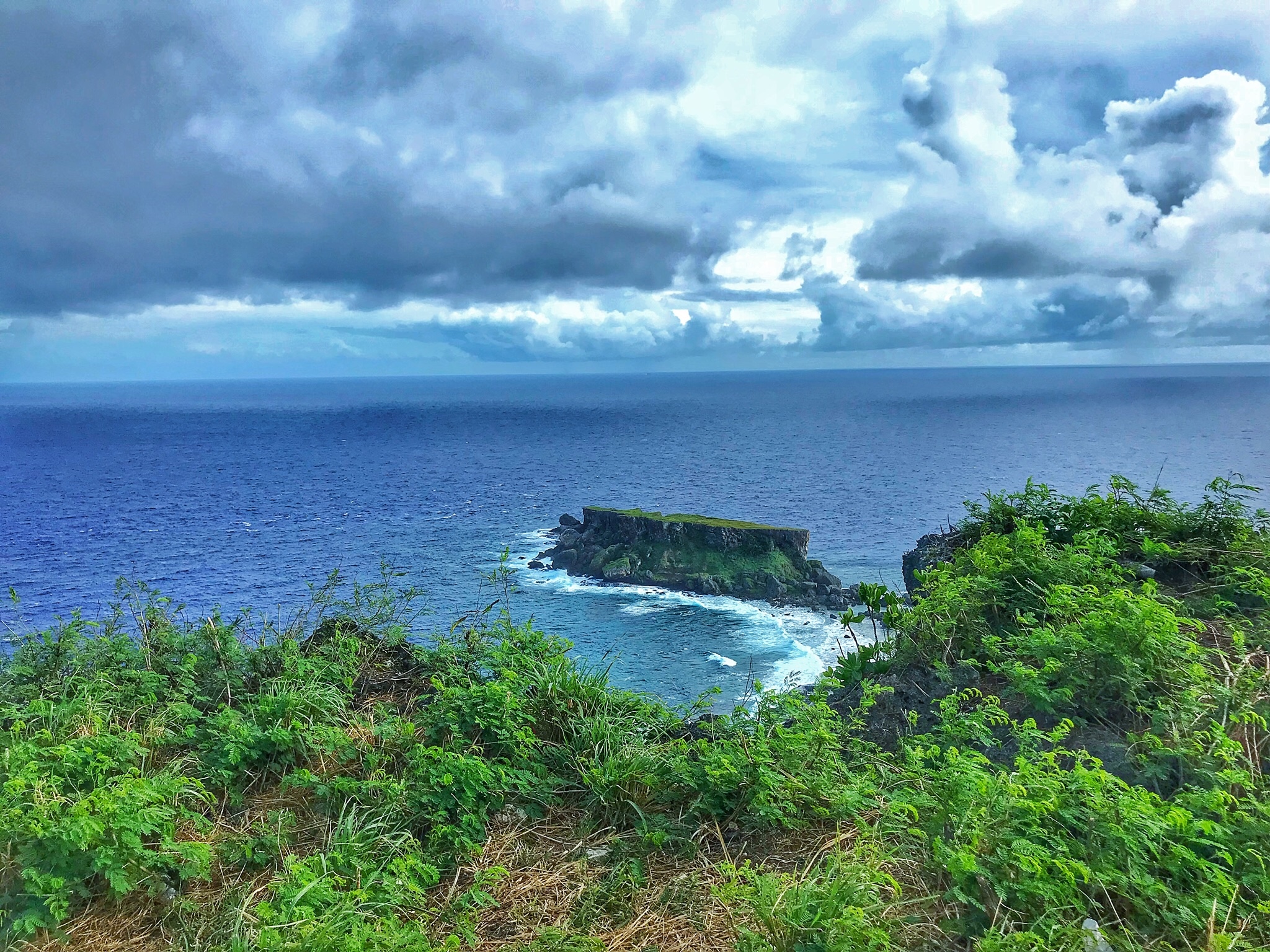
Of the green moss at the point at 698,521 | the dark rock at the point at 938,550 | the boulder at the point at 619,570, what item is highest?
the dark rock at the point at 938,550

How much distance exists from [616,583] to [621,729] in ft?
161

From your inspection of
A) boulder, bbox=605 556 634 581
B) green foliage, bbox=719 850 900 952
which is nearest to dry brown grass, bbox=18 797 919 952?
green foliage, bbox=719 850 900 952

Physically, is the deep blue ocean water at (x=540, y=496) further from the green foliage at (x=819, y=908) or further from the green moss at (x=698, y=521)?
the green moss at (x=698, y=521)

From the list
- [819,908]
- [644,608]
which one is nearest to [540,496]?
[644,608]

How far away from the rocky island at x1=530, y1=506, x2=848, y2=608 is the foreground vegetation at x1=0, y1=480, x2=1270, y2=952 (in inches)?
1724

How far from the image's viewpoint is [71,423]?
608 feet

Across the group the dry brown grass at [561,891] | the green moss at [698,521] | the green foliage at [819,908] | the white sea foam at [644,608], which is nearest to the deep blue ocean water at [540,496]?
the white sea foam at [644,608]

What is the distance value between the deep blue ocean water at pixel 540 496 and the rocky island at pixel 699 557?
2.20m

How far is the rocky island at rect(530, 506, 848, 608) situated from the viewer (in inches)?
2042

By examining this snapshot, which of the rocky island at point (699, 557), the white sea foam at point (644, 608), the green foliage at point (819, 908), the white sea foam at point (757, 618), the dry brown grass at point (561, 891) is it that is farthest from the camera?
the rocky island at point (699, 557)

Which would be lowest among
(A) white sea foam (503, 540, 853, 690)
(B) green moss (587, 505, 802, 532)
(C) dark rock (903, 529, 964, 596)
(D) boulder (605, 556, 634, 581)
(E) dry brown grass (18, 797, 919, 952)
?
(A) white sea foam (503, 540, 853, 690)

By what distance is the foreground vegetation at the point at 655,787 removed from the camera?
12.8ft

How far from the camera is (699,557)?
55750 mm

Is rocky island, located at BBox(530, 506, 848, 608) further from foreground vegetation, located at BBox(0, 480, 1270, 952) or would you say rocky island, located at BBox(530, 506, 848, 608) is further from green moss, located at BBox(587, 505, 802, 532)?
foreground vegetation, located at BBox(0, 480, 1270, 952)
